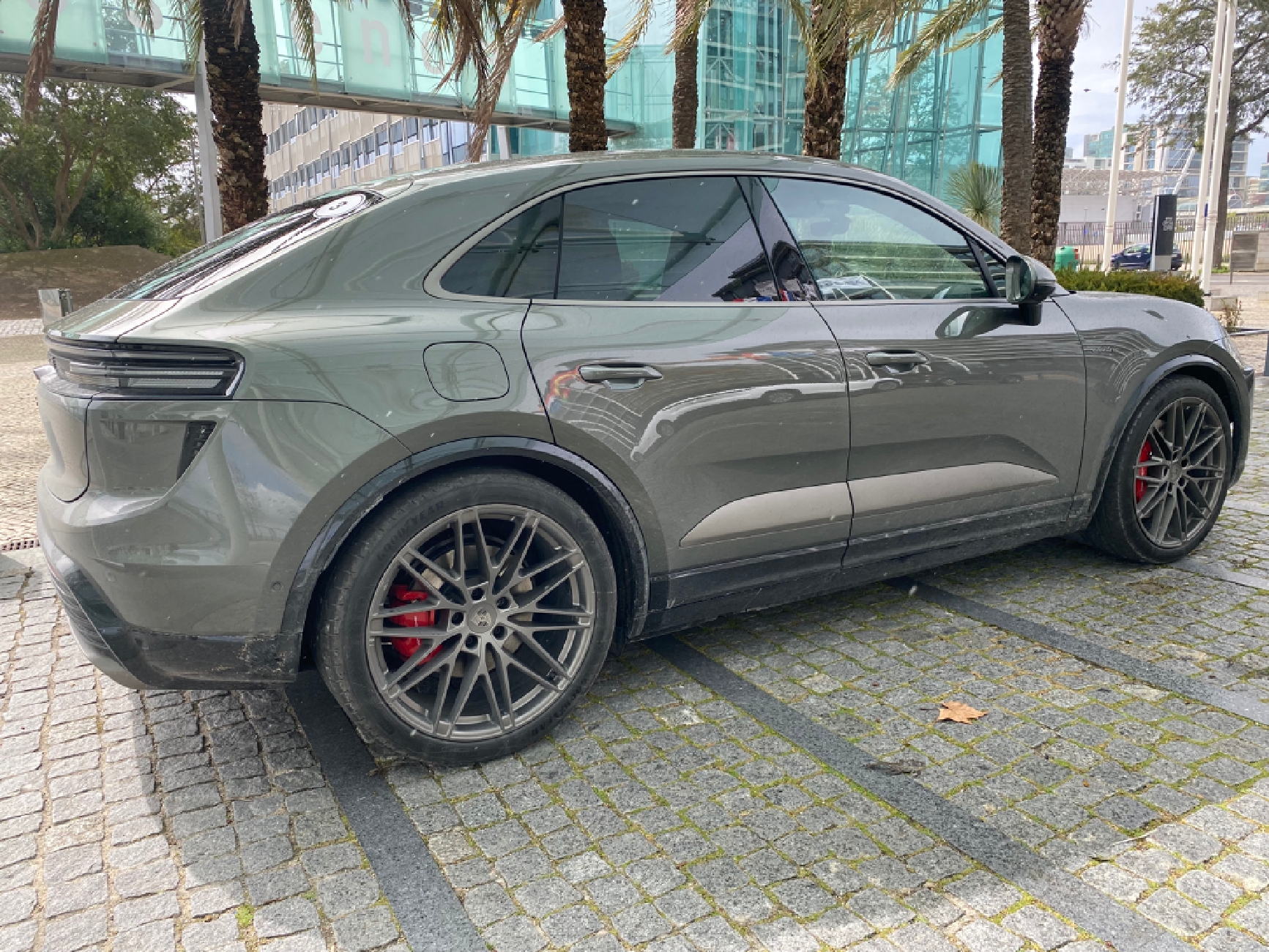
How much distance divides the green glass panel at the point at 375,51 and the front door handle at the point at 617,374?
67.1 ft

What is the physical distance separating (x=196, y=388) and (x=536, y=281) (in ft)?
3.28

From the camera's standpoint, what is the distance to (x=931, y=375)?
346cm

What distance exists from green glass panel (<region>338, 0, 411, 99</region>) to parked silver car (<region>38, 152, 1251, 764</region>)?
20.0 meters

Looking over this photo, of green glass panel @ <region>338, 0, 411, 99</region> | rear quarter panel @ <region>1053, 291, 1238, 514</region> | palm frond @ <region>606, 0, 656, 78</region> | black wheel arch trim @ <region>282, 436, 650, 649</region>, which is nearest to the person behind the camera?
black wheel arch trim @ <region>282, 436, 650, 649</region>

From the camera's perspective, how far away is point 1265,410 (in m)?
8.39

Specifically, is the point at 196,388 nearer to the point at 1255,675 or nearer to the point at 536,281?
the point at 536,281

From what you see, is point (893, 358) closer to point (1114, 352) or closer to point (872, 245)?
point (872, 245)

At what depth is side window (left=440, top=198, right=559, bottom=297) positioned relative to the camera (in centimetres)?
280

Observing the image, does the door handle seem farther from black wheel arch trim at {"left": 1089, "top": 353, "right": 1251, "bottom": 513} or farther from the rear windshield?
the rear windshield

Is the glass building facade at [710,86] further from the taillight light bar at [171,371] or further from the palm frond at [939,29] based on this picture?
the taillight light bar at [171,371]

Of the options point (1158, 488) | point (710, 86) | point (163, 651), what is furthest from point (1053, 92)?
point (710, 86)

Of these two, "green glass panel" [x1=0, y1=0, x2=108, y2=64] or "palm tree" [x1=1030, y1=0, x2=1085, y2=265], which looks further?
"green glass panel" [x1=0, y1=0, x2=108, y2=64]

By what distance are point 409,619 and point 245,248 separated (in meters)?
1.21

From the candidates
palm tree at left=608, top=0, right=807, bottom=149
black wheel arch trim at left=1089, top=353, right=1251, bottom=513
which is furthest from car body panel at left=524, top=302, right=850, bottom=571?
palm tree at left=608, top=0, right=807, bottom=149
